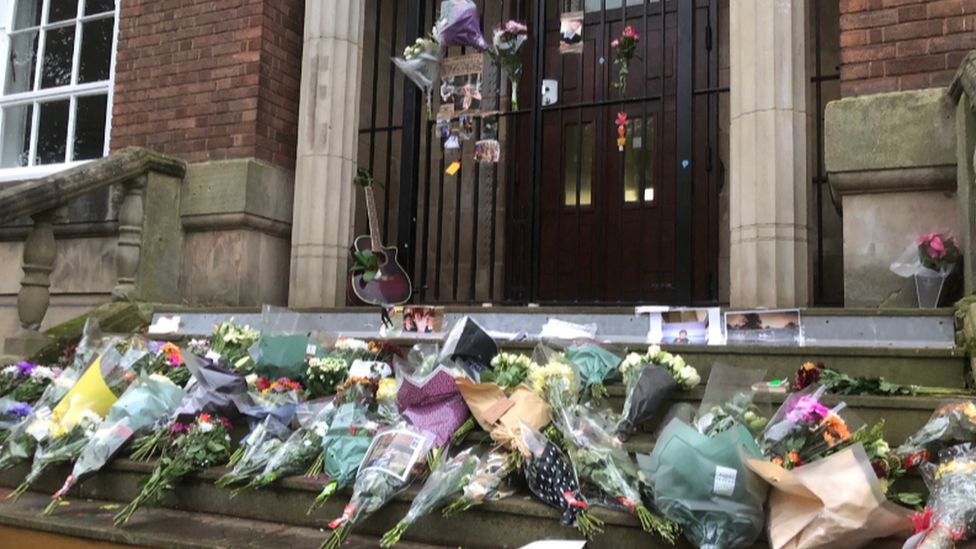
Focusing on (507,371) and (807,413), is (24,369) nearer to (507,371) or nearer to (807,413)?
(507,371)

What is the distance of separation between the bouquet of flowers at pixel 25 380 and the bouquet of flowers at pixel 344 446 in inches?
90.2

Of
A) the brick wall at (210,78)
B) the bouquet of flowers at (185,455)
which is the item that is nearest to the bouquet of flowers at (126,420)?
the bouquet of flowers at (185,455)

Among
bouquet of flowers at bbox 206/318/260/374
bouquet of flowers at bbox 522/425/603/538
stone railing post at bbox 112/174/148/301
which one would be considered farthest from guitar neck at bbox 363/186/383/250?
bouquet of flowers at bbox 522/425/603/538

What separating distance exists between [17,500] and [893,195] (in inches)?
195

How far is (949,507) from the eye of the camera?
2.36 m

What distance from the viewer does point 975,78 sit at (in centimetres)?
376

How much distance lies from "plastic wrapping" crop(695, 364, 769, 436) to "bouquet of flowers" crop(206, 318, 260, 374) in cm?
255

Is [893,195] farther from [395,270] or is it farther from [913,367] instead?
[395,270]

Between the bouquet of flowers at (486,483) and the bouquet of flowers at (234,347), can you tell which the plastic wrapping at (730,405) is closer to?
the bouquet of flowers at (486,483)

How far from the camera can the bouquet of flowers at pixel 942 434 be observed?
2750mm

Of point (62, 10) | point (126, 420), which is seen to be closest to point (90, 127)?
point (62, 10)

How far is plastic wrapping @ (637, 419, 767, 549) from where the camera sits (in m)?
2.46

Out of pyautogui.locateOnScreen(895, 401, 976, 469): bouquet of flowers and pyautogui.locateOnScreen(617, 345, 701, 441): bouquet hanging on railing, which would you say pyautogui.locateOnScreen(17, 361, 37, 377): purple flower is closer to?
pyautogui.locateOnScreen(617, 345, 701, 441): bouquet hanging on railing

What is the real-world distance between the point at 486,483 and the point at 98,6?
7.20m
